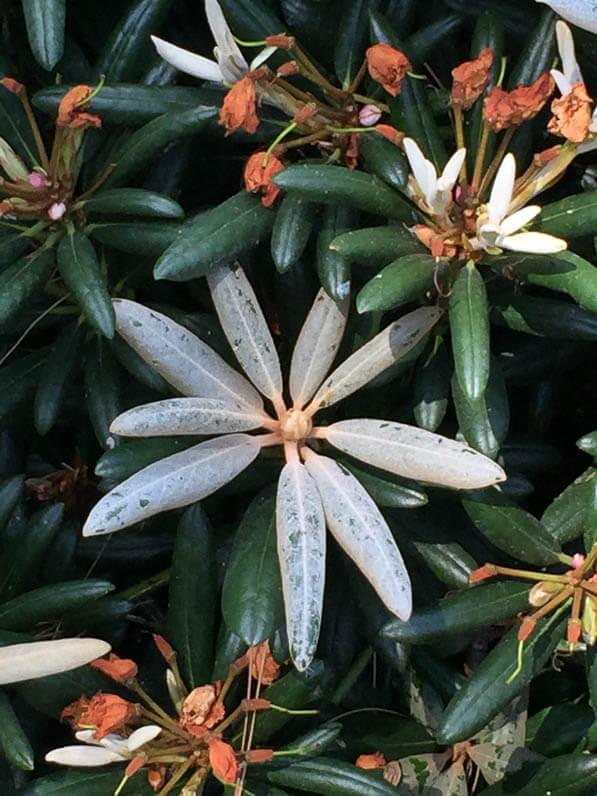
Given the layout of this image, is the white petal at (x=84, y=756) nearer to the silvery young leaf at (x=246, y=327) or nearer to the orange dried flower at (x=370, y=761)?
the orange dried flower at (x=370, y=761)

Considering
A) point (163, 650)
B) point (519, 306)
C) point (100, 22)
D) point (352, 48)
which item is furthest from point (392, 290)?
point (100, 22)

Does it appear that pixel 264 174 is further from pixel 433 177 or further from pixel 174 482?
pixel 174 482

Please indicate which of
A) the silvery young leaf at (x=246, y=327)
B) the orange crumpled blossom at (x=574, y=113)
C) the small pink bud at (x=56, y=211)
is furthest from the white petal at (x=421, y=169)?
the small pink bud at (x=56, y=211)

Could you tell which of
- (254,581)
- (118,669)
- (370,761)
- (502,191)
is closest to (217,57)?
(502,191)

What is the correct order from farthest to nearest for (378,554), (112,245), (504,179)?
(112,245) → (378,554) → (504,179)

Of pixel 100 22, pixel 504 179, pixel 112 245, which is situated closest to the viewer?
pixel 504 179

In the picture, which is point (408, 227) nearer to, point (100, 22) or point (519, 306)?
point (519, 306)

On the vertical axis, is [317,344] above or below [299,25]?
below
